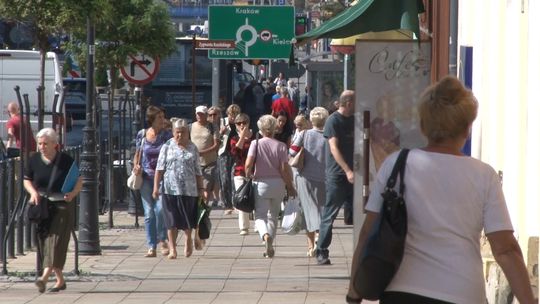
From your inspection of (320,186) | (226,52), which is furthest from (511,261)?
(226,52)

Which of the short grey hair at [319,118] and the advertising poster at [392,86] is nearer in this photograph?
the advertising poster at [392,86]

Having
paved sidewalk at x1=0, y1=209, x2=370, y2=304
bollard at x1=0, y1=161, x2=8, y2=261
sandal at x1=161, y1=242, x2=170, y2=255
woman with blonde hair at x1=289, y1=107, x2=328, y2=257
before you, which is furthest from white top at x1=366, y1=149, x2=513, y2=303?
sandal at x1=161, y1=242, x2=170, y2=255

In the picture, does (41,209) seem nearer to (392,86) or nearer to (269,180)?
(392,86)

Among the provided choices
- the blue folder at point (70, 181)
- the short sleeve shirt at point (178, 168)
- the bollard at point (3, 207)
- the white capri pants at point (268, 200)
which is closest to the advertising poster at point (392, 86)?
the blue folder at point (70, 181)

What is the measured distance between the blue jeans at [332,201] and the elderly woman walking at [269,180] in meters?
1.12

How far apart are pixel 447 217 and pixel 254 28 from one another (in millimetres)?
22027

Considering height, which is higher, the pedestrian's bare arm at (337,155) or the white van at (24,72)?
the white van at (24,72)

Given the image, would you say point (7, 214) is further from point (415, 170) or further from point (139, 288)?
point (415, 170)

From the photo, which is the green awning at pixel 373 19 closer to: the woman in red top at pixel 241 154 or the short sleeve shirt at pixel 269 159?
the short sleeve shirt at pixel 269 159

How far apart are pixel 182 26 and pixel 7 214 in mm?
84245

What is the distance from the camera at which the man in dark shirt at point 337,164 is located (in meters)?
14.3

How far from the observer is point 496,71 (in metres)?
11.0

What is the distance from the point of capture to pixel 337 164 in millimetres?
14445

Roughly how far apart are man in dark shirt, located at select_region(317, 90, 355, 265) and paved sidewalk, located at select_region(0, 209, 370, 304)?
374mm
